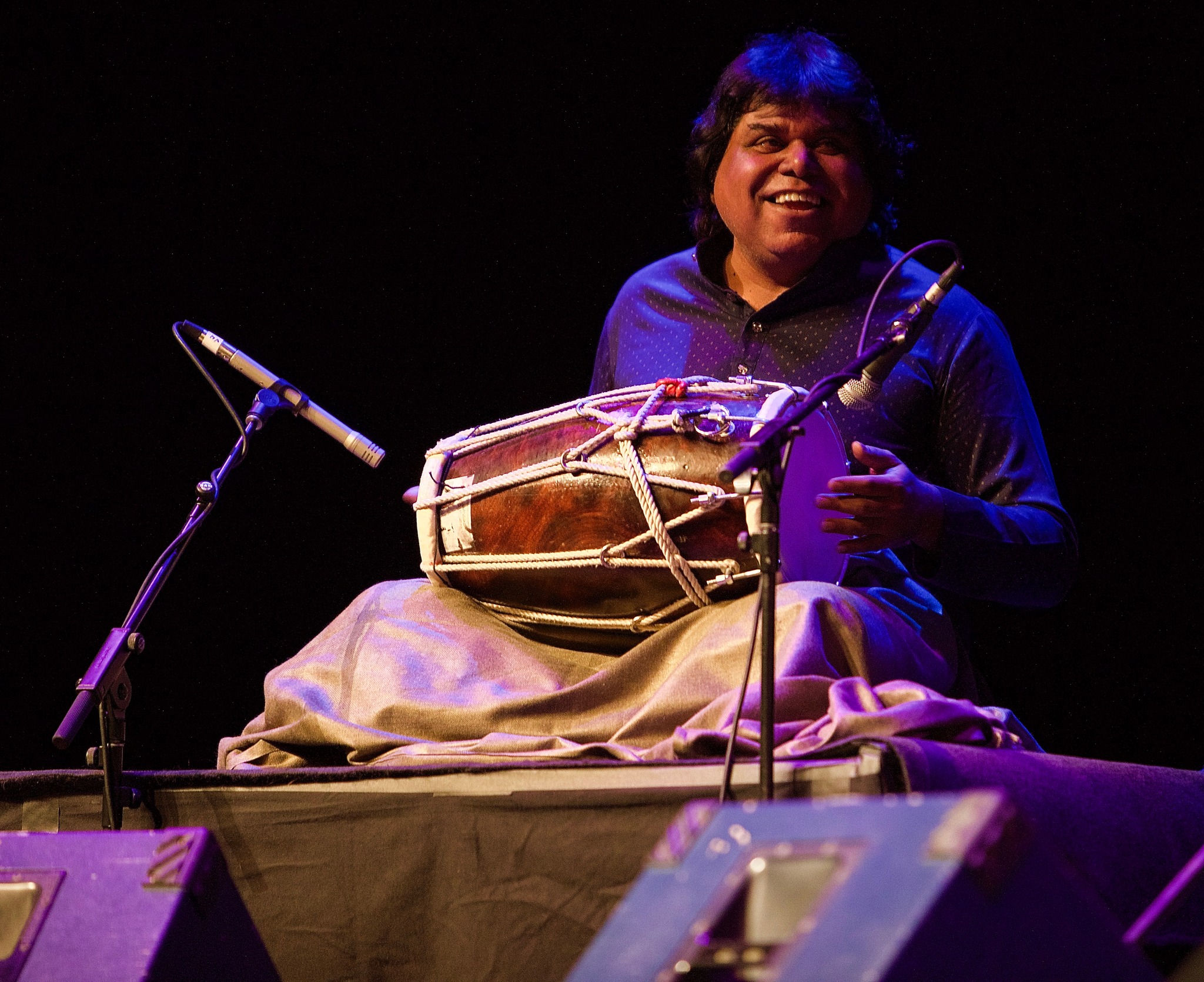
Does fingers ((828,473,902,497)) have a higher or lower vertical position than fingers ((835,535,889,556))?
higher

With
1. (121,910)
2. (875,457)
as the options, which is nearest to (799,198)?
(875,457)

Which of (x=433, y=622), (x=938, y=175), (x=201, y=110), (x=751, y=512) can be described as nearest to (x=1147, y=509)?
(x=938, y=175)

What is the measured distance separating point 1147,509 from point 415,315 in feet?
6.50

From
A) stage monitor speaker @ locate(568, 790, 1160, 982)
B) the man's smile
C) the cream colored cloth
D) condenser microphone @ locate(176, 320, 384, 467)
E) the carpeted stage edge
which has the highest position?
the man's smile

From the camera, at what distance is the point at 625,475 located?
1914 mm

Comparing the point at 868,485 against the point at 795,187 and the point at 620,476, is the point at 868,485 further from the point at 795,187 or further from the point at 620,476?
the point at 795,187

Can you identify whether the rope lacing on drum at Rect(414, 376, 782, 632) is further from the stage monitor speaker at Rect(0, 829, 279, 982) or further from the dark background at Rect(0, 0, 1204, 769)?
the dark background at Rect(0, 0, 1204, 769)

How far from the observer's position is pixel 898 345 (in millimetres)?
1647

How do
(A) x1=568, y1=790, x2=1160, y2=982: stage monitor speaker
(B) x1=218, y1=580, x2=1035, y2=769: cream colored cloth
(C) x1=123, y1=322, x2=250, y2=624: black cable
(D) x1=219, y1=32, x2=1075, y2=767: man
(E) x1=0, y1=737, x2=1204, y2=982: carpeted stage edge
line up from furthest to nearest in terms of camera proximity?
(C) x1=123, y1=322, x2=250, y2=624: black cable < (D) x1=219, y1=32, x2=1075, y2=767: man < (B) x1=218, y1=580, x2=1035, y2=769: cream colored cloth < (E) x1=0, y1=737, x2=1204, y2=982: carpeted stage edge < (A) x1=568, y1=790, x2=1160, y2=982: stage monitor speaker

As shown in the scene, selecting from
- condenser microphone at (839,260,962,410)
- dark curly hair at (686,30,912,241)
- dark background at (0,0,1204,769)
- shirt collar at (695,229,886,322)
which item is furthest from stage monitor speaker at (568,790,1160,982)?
dark background at (0,0,1204,769)

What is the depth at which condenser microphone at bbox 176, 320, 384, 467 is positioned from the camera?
6.94 ft

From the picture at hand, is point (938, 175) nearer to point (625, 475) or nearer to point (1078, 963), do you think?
point (625, 475)

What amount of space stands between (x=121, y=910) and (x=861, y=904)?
79 centimetres

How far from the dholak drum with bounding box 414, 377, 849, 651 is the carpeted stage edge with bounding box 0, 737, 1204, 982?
1.33 ft
